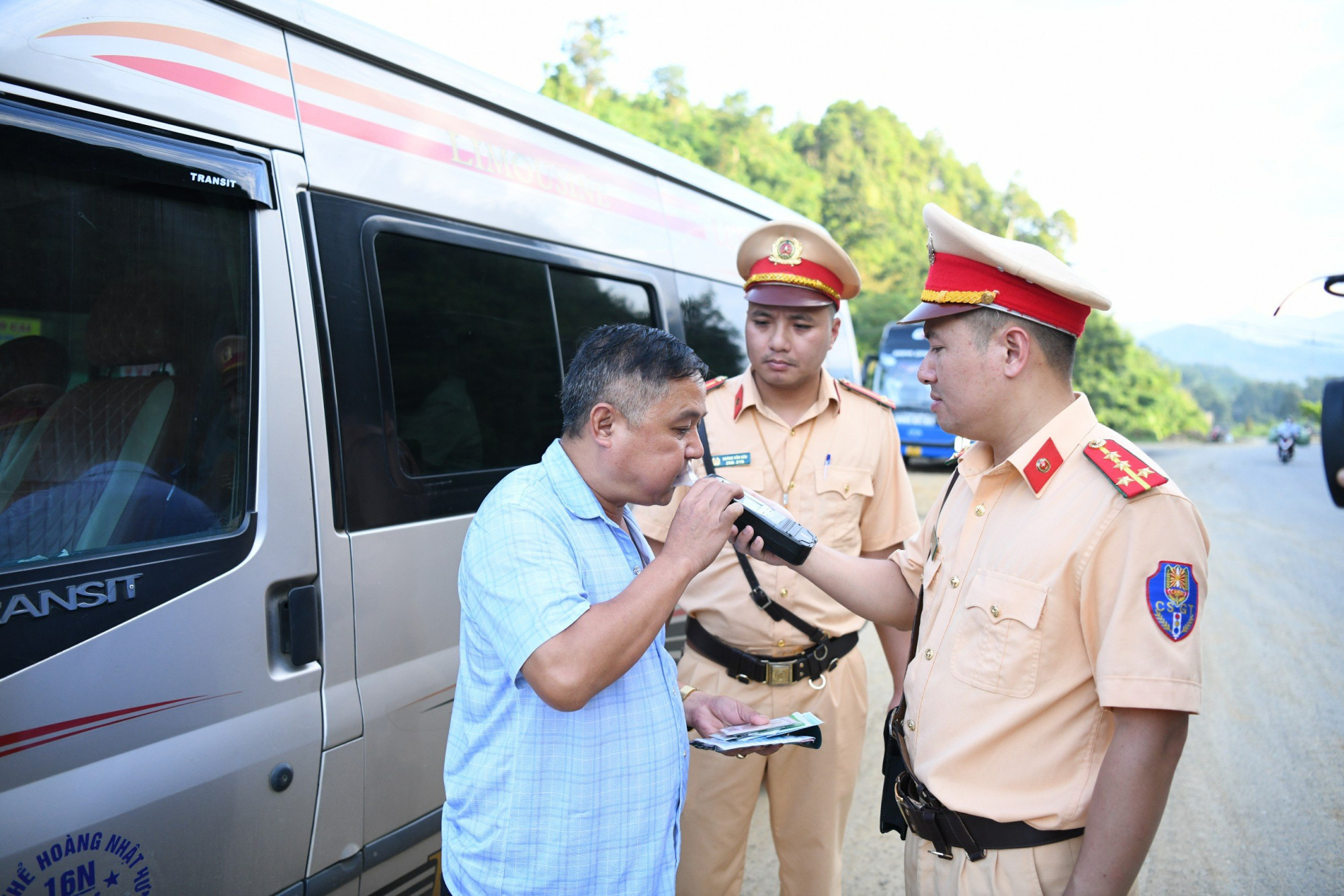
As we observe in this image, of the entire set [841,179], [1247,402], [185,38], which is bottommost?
[1247,402]

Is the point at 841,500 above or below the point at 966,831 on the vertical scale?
above

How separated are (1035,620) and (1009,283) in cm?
64

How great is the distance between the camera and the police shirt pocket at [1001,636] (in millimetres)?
1379

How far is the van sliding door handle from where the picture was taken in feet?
5.56

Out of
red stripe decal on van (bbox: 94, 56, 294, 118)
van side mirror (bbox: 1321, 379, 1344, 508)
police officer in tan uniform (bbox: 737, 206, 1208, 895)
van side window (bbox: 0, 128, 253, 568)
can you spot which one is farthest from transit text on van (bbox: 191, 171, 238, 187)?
van side mirror (bbox: 1321, 379, 1344, 508)

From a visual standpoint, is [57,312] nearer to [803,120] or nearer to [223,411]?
[223,411]

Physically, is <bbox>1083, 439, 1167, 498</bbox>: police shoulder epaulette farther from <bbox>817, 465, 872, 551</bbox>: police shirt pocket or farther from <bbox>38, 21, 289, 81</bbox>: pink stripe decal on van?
<bbox>38, 21, 289, 81</bbox>: pink stripe decal on van

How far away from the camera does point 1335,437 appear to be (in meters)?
1.42

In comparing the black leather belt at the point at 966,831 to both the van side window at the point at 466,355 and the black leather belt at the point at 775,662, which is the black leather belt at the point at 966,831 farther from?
the van side window at the point at 466,355

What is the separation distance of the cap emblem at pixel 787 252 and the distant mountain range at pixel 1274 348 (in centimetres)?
125

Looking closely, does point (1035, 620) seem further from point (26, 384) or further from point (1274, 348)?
point (1274, 348)

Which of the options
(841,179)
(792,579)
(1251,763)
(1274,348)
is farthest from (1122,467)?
(1274,348)

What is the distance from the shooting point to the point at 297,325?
5.77 feet

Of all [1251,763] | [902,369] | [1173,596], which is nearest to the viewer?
[1173,596]
